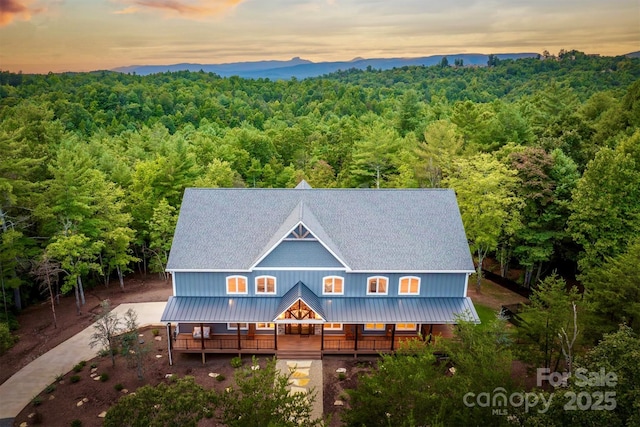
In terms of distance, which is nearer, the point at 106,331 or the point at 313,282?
the point at 106,331

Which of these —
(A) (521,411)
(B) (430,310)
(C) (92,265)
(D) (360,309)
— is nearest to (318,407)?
(D) (360,309)

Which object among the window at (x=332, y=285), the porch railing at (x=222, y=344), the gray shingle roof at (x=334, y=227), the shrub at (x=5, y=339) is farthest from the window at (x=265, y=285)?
the shrub at (x=5, y=339)

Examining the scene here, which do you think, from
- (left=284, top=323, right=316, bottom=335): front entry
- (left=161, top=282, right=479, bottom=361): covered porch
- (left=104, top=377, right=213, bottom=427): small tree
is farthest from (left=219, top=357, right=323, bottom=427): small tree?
(left=284, top=323, right=316, bottom=335): front entry

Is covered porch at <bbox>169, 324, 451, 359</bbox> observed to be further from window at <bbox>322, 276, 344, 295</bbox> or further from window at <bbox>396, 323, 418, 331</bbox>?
window at <bbox>322, 276, 344, 295</bbox>

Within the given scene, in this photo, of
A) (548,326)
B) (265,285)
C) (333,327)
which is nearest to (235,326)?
(265,285)

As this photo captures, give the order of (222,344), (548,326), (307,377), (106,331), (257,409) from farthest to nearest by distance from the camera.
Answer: (222,344) < (106,331) < (307,377) < (548,326) < (257,409)

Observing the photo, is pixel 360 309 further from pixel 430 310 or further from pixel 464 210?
pixel 464 210

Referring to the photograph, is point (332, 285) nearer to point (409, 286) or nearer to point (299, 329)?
point (299, 329)
